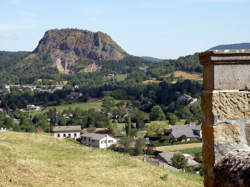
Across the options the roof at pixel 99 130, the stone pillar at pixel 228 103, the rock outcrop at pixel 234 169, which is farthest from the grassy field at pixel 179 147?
the rock outcrop at pixel 234 169

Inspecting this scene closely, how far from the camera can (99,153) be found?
1240 cm

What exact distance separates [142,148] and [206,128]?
43919mm

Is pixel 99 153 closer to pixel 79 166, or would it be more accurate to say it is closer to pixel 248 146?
pixel 79 166

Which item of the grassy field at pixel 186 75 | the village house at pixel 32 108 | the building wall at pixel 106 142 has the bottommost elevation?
the building wall at pixel 106 142

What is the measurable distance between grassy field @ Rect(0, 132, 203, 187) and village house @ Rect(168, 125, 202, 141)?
46.4 m

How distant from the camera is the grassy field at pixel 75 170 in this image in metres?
8.50

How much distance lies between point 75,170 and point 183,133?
51.3 metres

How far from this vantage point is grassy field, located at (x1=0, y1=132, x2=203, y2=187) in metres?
8.50

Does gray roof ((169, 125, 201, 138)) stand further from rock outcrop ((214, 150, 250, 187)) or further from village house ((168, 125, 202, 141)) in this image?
rock outcrop ((214, 150, 250, 187))

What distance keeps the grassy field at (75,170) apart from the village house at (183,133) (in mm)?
46388

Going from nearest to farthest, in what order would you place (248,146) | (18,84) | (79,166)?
(248,146), (79,166), (18,84)

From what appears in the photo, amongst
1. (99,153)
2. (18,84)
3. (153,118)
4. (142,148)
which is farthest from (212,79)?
(18,84)

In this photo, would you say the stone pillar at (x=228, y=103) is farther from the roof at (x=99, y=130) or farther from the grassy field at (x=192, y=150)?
the roof at (x=99, y=130)

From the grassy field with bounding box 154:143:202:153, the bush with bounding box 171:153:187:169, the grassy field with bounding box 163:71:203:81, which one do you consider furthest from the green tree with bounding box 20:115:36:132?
the grassy field with bounding box 163:71:203:81
